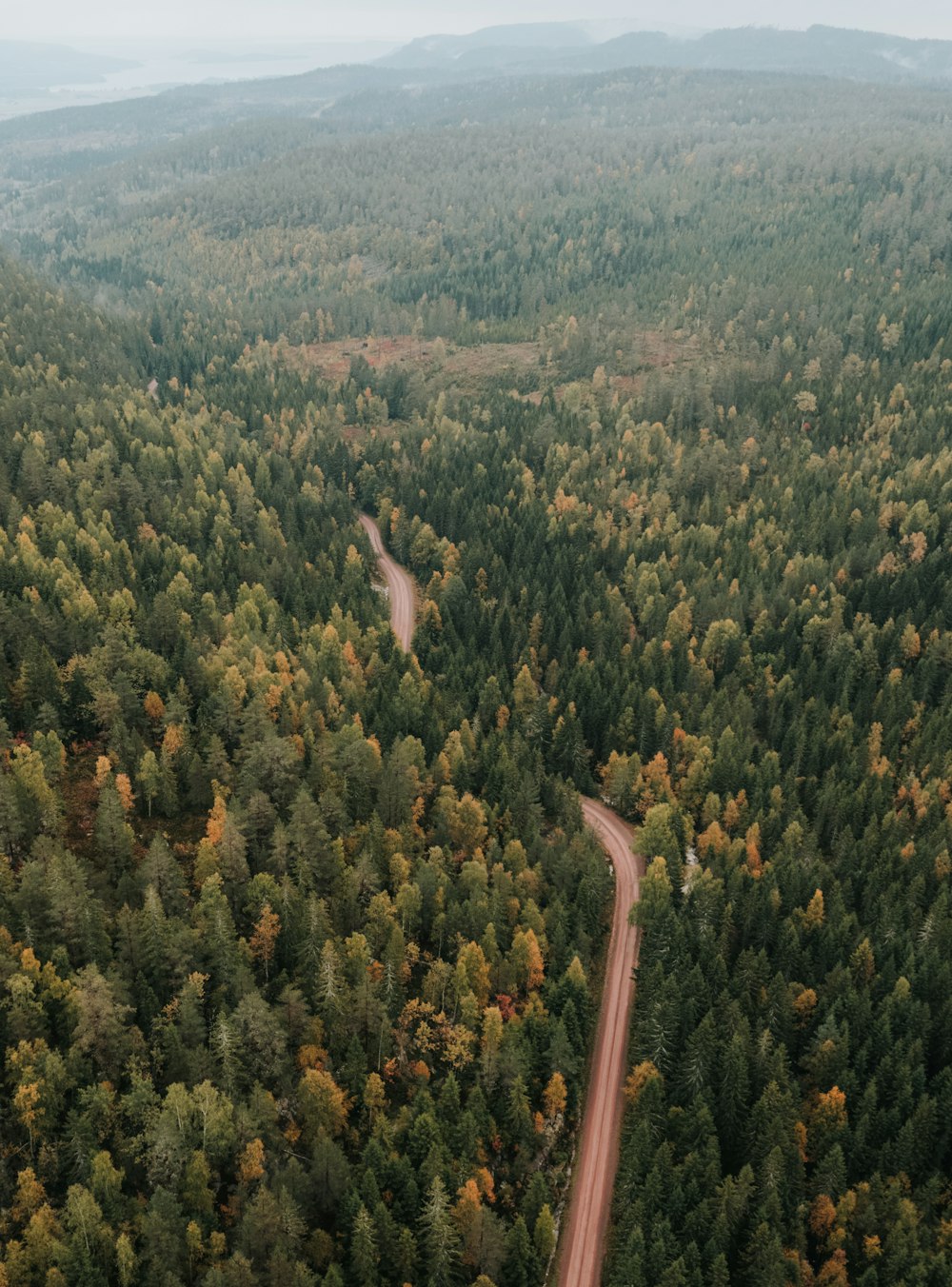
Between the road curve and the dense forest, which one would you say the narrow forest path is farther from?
the road curve

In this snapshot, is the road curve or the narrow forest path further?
the road curve

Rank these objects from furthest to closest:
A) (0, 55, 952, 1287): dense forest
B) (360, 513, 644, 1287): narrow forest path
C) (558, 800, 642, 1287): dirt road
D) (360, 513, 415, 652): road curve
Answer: (360, 513, 415, 652): road curve, (360, 513, 644, 1287): narrow forest path, (558, 800, 642, 1287): dirt road, (0, 55, 952, 1287): dense forest

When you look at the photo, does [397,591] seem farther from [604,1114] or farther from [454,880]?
[604,1114]

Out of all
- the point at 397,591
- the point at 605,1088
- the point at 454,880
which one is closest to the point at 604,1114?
the point at 605,1088

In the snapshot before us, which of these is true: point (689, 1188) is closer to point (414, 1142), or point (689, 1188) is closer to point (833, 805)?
point (414, 1142)

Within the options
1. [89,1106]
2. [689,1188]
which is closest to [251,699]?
[89,1106]

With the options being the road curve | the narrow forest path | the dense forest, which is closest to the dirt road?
the narrow forest path
